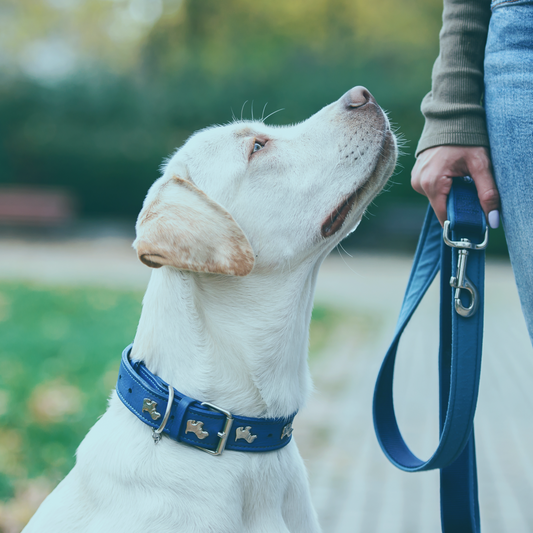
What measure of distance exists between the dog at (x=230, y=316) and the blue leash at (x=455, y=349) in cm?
35

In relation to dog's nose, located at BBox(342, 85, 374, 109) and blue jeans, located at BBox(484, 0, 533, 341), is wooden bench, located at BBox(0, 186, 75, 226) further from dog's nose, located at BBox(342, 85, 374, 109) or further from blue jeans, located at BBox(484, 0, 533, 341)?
blue jeans, located at BBox(484, 0, 533, 341)

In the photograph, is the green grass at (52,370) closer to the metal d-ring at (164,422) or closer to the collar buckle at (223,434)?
the metal d-ring at (164,422)

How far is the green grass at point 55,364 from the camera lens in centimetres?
405

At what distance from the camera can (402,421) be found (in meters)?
5.24

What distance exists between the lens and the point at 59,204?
18.0 m

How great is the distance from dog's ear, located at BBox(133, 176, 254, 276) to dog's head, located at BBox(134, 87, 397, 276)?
0.5 inches

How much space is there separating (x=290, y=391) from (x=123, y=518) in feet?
2.40

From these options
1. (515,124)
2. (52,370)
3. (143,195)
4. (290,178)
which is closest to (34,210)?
(143,195)

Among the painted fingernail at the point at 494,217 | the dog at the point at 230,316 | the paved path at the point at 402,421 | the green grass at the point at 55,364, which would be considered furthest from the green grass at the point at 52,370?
the painted fingernail at the point at 494,217

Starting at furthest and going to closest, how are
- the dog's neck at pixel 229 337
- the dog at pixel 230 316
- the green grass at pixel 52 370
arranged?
the green grass at pixel 52 370 < the dog's neck at pixel 229 337 < the dog at pixel 230 316

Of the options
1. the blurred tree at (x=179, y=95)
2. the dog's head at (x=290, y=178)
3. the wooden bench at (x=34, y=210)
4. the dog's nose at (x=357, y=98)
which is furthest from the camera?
the blurred tree at (x=179, y=95)

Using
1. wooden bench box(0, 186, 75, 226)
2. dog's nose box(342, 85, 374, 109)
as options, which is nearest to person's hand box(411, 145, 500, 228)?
dog's nose box(342, 85, 374, 109)

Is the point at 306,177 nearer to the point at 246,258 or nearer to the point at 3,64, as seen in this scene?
the point at 246,258

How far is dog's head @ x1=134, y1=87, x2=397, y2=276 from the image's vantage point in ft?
7.73
